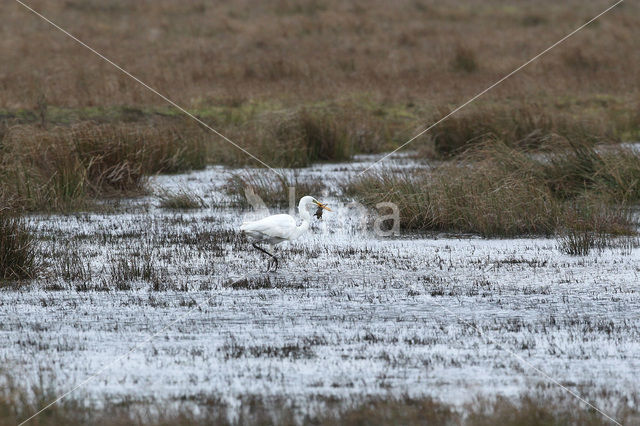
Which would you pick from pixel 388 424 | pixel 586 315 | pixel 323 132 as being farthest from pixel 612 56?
pixel 388 424

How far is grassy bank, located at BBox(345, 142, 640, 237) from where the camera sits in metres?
12.9

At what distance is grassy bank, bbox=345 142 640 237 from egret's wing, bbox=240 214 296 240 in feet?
10.3

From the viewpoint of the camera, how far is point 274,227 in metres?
10.5

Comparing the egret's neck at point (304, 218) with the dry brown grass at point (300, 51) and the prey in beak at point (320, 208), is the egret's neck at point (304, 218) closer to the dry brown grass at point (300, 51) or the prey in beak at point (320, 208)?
the prey in beak at point (320, 208)

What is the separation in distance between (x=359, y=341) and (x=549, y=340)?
55.2 inches

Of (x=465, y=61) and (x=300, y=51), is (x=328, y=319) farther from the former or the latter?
(x=300, y=51)

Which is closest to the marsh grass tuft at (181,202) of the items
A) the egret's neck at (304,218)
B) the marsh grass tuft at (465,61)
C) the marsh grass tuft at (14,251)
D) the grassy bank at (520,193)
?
the grassy bank at (520,193)

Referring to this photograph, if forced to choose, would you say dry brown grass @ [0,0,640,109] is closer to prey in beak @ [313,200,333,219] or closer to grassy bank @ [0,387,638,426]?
prey in beak @ [313,200,333,219]

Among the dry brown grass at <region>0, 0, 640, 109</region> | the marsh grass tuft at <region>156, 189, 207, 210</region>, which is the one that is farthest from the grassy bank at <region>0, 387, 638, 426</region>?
the dry brown grass at <region>0, 0, 640, 109</region>

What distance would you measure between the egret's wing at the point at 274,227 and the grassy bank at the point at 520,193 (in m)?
3.13

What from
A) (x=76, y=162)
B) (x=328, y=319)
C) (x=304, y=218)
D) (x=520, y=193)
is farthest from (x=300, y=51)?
(x=328, y=319)

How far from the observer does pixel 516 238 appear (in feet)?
41.7

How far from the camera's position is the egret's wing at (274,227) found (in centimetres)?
1047

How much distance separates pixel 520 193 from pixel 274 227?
402 cm
